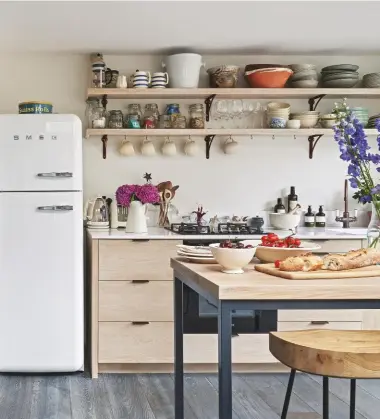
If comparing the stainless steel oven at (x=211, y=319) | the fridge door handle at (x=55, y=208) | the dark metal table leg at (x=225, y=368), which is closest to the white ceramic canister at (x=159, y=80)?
the fridge door handle at (x=55, y=208)

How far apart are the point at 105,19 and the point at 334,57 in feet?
5.86

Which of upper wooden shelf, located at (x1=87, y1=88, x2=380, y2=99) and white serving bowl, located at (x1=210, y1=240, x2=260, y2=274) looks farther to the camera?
upper wooden shelf, located at (x1=87, y1=88, x2=380, y2=99)

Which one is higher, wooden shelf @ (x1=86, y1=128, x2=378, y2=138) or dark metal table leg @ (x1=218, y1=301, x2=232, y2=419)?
wooden shelf @ (x1=86, y1=128, x2=378, y2=138)

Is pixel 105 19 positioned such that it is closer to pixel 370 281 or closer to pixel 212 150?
pixel 212 150

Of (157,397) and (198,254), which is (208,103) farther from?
(198,254)

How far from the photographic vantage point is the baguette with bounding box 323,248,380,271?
1998mm

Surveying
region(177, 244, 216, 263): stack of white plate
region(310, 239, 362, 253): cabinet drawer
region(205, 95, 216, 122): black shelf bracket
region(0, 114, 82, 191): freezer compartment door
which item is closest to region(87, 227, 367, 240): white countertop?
region(310, 239, 362, 253): cabinet drawer

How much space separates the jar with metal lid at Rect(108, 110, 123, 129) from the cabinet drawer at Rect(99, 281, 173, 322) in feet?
3.64

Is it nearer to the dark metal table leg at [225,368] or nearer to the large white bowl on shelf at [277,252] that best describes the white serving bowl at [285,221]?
the large white bowl on shelf at [277,252]

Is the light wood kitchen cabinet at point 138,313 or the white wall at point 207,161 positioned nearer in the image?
the light wood kitchen cabinet at point 138,313

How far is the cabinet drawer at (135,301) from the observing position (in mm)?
3936

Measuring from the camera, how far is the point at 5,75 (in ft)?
14.8

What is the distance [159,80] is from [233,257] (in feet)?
8.48

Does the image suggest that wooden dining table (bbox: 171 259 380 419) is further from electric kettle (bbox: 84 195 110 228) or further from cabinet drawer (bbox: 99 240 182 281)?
electric kettle (bbox: 84 195 110 228)
